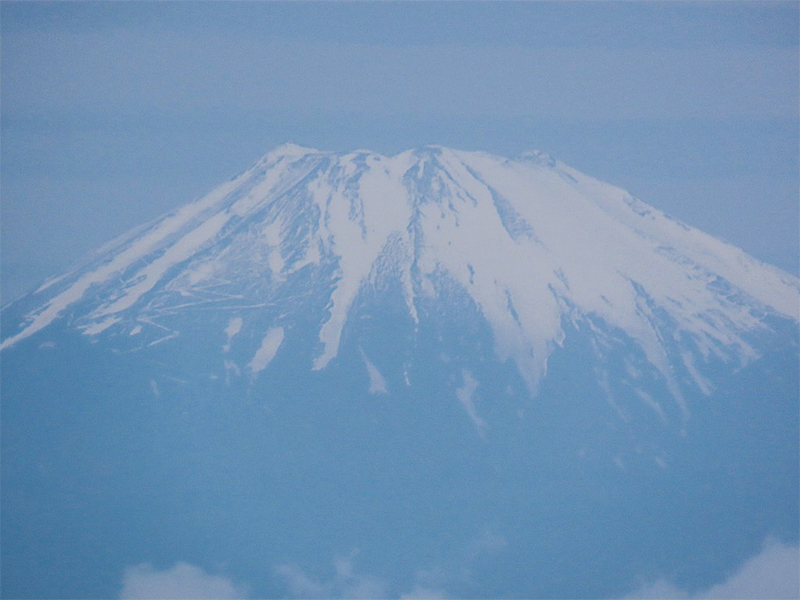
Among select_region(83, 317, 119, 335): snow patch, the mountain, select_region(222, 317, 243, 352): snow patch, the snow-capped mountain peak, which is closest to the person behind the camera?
the mountain

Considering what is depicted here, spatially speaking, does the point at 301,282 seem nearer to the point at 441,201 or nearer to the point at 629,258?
the point at 441,201

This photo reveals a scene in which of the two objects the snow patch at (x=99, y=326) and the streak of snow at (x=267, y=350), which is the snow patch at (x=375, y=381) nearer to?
the streak of snow at (x=267, y=350)

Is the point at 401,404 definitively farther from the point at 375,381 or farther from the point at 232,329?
the point at 232,329

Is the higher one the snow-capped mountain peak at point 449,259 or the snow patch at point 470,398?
the snow-capped mountain peak at point 449,259

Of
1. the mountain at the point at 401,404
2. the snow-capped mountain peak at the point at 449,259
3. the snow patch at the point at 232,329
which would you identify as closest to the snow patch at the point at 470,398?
the mountain at the point at 401,404

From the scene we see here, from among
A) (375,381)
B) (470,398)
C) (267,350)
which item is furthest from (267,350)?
(470,398)

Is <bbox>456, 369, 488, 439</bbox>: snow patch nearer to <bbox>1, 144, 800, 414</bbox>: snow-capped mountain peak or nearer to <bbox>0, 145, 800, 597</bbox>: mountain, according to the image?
<bbox>0, 145, 800, 597</bbox>: mountain

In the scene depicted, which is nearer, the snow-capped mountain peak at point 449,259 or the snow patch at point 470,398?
the snow patch at point 470,398

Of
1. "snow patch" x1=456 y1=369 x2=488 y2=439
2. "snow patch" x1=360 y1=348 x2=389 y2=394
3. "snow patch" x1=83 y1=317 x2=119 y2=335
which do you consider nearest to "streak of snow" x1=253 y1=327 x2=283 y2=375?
"snow patch" x1=360 y1=348 x2=389 y2=394

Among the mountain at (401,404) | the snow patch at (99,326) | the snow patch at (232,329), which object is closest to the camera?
the mountain at (401,404)
